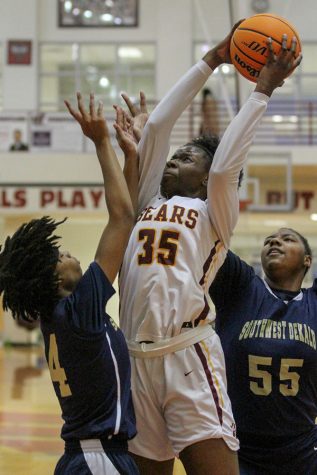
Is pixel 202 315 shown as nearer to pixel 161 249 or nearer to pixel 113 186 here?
pixel 161 249

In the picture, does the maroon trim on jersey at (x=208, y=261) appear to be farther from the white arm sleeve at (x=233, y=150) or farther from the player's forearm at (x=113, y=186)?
the player's forearm at (x=113, y=186)

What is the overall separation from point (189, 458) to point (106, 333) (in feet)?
1.90

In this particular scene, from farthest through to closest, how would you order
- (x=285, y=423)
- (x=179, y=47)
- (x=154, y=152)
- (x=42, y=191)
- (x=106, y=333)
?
(x=179, y=47), (x=42, y=191), (x=285, y=423), (x=154, y=152), (x=106, y=333)

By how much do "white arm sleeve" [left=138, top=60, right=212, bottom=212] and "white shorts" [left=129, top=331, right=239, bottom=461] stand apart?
2.30ft

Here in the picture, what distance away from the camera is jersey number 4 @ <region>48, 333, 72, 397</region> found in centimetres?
317

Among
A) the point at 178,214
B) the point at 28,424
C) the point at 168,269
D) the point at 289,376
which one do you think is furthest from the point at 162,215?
the point at 28,424

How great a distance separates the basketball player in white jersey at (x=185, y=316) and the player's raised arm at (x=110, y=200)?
0.83 feet

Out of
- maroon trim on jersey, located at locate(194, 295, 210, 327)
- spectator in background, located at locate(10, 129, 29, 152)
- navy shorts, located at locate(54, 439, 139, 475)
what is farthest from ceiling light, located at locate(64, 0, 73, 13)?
navy shorts, located at locate(54, 439, 139, 475)

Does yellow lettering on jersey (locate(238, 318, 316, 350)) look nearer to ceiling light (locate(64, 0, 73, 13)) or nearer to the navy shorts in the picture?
the navy shorts

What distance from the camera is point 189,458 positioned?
10.9 ft

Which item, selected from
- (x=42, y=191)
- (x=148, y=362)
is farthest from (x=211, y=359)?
(x=42, y=191)

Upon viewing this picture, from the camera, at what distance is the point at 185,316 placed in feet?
11.2

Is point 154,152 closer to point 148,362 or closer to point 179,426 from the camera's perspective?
point 148,362

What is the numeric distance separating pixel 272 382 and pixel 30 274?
1376 mm
